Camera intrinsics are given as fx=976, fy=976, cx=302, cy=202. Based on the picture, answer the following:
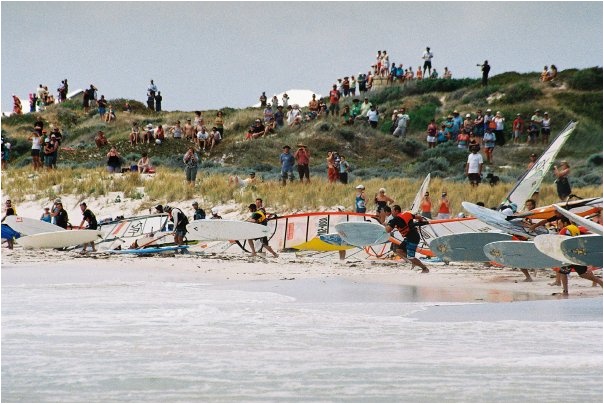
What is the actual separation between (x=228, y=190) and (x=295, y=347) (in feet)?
47.7

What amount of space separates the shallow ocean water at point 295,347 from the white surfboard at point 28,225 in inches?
275

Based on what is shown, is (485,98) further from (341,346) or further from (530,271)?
(341,346)

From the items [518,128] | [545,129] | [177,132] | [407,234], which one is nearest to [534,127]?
[545,129]

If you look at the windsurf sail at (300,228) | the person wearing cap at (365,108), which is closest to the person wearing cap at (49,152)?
the windsurf sail at (300,228)

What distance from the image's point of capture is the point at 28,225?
66.1 ft

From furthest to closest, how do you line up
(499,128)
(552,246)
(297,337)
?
1. (499,128)
2. (552,246)
3. (297,337)

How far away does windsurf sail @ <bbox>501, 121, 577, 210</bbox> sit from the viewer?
17.5 m

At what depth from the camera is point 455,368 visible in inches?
327

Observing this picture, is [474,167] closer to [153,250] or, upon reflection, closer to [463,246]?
[463,246]

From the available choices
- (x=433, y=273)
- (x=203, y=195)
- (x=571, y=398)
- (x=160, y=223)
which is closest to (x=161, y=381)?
(x=571, y=398)

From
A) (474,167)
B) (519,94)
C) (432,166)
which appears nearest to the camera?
(474,167)

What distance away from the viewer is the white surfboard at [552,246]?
1291 centimetres

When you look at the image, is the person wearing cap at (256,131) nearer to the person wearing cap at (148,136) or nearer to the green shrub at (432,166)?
the person wearing cap at (148,136)

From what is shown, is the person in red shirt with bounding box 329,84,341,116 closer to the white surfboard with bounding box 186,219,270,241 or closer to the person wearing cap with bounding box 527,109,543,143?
the person wearing cap with bounding box 527,109,543,143
